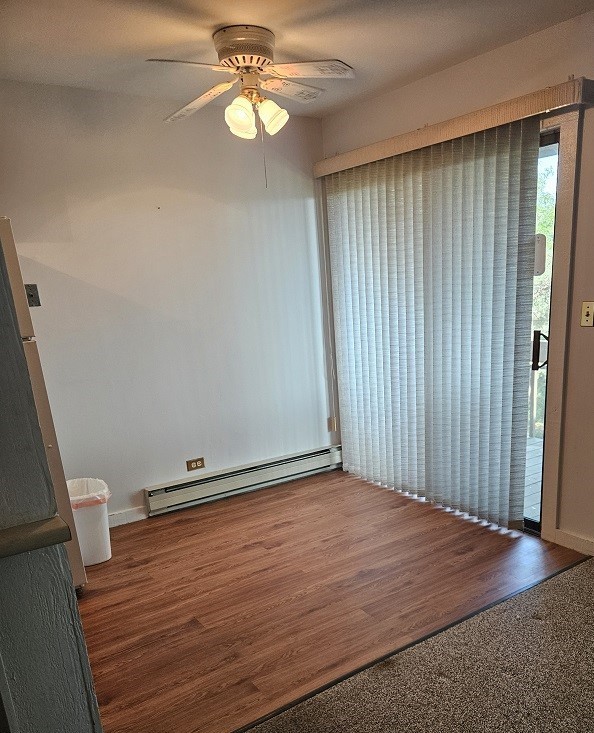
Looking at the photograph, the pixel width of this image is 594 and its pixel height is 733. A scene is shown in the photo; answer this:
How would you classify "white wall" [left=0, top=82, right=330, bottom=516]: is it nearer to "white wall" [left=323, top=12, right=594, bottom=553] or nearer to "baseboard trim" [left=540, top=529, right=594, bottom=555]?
"white wall" [left=323, top=12, right=594, bottom=553]

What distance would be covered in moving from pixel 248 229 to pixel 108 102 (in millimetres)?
1139

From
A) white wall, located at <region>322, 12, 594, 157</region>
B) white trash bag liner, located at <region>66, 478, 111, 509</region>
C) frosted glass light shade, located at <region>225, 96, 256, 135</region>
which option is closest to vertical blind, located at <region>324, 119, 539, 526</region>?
white wall, located at <region>322, 12, 594, 157</region>

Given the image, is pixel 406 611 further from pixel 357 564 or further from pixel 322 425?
pixel 322 425

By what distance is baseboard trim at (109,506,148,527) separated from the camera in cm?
340

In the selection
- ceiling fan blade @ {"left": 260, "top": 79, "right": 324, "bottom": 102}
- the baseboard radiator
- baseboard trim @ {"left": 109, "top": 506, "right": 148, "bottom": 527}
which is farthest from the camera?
the baseboard radiator

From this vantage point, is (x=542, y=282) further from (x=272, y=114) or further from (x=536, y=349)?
(x=272, y=114)

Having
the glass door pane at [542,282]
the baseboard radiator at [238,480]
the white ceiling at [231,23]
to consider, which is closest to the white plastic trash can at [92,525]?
the baseboard radiator at [238,480]

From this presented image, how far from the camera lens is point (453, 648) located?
208 centimetres

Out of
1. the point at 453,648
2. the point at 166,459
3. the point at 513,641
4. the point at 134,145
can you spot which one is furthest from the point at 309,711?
the point at 134,145

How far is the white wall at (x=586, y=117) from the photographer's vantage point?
7.98 feet

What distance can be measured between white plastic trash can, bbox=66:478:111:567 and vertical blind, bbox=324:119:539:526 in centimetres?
189

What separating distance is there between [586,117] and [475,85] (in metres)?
0.68

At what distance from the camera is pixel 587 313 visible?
2.53 meters

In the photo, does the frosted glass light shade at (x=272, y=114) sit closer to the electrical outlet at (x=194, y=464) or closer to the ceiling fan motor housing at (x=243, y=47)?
the ceiling fan motor housing at (x=243, y=47)
